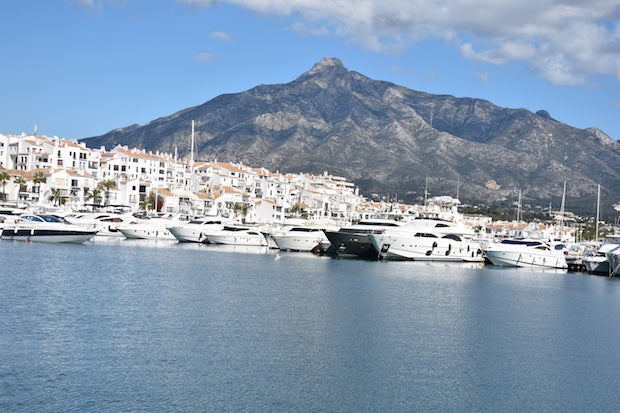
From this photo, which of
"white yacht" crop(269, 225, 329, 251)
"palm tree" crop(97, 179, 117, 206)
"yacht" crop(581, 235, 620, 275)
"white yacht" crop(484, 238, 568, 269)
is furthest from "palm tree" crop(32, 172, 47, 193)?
"yacht" crop(581, 235, 620, 275)

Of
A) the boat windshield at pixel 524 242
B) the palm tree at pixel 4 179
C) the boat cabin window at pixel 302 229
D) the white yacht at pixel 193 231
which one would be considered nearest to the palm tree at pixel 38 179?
the palm tree at pixel 4 179

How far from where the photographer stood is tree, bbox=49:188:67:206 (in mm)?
117000

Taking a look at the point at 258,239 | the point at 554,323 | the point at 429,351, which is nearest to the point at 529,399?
the point at 429,351

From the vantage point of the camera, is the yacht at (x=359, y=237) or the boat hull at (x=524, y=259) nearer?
the boat hull at (x=524, y=259)

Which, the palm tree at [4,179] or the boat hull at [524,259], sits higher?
the palm tree at [4,179]

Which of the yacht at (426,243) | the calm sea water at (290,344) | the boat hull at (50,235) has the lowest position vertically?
the calm sea water at (290,344)

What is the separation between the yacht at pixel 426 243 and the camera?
237 ft

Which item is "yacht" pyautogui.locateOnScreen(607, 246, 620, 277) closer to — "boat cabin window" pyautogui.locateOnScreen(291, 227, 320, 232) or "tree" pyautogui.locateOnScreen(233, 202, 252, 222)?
"boat cabin window" pyautogui.locateOnScreen(291, 227, 320, 232)

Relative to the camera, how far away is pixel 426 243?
239 feet

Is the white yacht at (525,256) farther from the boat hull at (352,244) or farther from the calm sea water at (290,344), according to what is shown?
the calm sea water at (290,344)

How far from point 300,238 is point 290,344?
53841 millimetres

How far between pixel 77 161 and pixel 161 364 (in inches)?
4665

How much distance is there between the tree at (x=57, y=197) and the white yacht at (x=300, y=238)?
4873 cm

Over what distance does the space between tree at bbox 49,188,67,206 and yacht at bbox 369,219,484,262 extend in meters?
63.3
